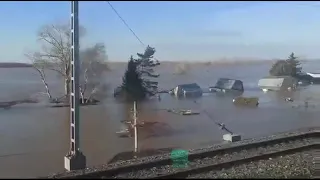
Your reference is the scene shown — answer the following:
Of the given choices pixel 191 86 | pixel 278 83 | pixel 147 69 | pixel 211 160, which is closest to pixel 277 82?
pixel 278 83

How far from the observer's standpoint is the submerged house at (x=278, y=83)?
947 centimetres

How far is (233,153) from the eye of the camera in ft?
19.9

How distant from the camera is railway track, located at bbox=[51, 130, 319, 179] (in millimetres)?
4484

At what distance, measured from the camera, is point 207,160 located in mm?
5496

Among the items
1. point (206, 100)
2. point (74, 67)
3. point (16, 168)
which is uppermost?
point (74, 67)

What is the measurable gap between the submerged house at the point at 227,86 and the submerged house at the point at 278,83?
2.72 ft

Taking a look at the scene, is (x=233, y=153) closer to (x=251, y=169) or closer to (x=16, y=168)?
(x=251, y=169)

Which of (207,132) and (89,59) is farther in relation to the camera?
(207,132)

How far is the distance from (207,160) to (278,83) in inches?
197

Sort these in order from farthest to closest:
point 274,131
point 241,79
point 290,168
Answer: point 274,131, point 241,79, point 290,168

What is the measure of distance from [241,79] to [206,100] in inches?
36.8

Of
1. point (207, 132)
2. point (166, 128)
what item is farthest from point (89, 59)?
point (207, 132)

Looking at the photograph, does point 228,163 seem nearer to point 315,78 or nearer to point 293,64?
point 293,64

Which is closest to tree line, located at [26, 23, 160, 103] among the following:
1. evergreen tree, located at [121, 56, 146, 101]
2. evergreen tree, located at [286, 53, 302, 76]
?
evergreen tree, located at [121, 56, 146, 101]
